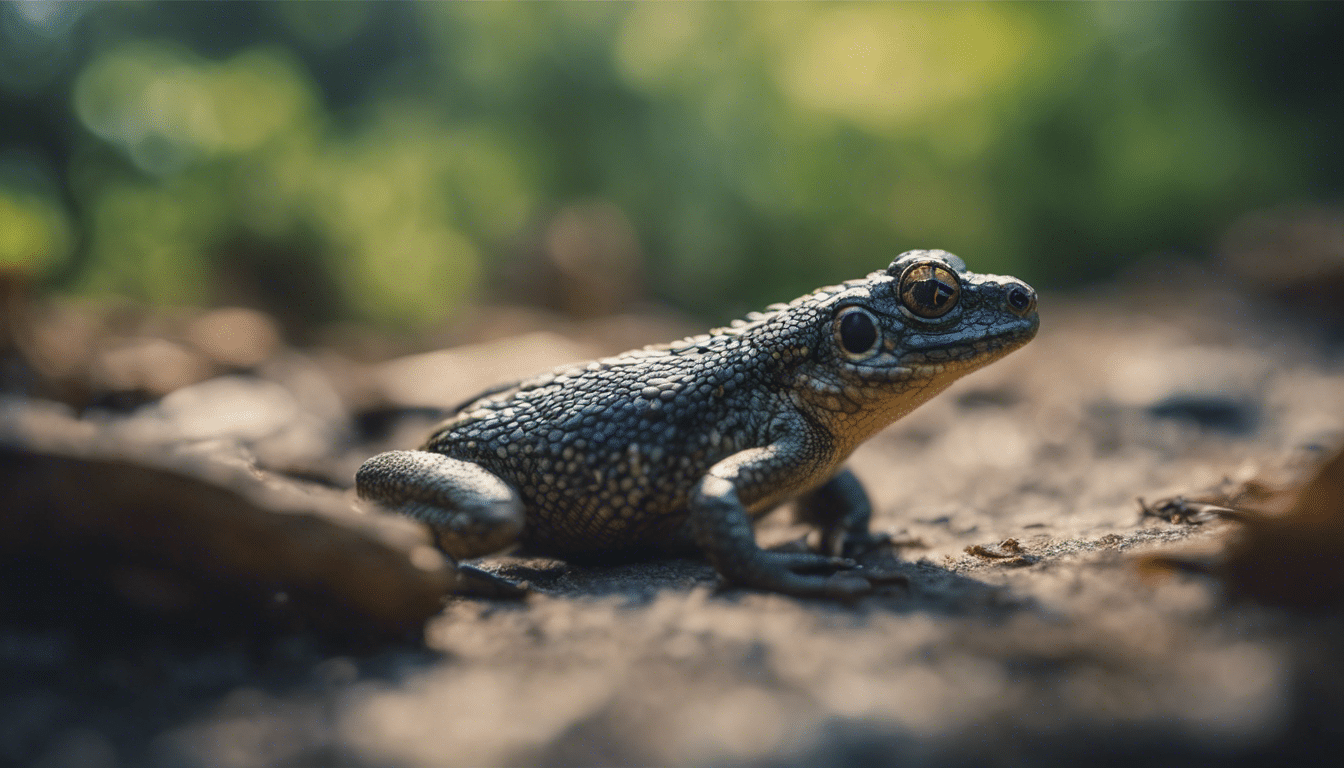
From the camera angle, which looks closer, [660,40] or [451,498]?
[451,498]

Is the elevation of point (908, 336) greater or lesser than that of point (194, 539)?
greater

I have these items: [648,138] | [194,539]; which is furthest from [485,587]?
[648,138]

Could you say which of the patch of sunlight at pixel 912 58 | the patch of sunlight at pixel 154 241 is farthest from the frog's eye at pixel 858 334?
the patch of sunlight at pixel 154 241

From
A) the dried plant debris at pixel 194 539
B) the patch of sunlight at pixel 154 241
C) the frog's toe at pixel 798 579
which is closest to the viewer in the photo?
the dried plant debris at pixel 194 539

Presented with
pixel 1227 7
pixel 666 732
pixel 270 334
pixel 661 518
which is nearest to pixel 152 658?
pixel 666 732

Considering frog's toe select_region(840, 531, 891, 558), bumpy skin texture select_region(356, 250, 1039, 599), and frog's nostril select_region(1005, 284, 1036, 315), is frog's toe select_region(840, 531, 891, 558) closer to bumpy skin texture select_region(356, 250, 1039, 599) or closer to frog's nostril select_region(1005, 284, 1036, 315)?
bumpy skin texture select_region(356, 250, 1039, 599)

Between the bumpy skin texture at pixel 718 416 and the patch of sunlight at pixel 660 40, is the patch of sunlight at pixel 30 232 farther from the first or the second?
the patch of sunlight at pixel 660 40

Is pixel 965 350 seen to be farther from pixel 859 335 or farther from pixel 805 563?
pixel 805 563
